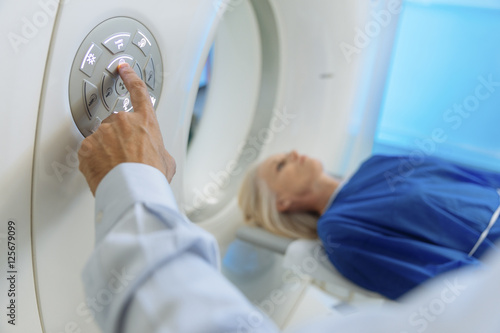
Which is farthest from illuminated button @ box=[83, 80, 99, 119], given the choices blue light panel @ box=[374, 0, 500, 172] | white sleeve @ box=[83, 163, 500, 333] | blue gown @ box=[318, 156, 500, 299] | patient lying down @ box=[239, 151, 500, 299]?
blue light panel @ box=[374, 0, 500, 172]

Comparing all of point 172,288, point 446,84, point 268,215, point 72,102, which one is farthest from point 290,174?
point 172,288

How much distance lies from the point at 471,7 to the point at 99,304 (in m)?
1.92

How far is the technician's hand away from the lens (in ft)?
1.57

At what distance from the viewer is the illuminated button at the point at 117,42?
518 mm

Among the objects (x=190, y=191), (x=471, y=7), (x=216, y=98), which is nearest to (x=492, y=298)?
(x=190, y=191)

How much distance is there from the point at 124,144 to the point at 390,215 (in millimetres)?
879

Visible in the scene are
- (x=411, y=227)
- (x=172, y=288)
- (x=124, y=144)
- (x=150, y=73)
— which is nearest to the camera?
(x=172, y=288)

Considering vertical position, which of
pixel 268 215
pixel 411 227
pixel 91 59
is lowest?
pixel 268 215

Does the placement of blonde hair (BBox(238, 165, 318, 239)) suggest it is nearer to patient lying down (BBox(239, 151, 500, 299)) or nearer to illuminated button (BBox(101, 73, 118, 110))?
patient lying down (BBox(239, 151, 500, 299))

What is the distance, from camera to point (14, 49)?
0.42 m

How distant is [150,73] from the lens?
59cm

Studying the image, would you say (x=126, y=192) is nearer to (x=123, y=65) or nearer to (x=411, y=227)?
(x=123, y=65)

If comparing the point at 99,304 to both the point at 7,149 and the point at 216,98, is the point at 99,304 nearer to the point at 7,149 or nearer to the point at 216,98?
the point at 7,149

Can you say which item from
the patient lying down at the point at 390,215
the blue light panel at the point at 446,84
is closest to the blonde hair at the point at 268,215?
the patient lying down at the point at 390,215
